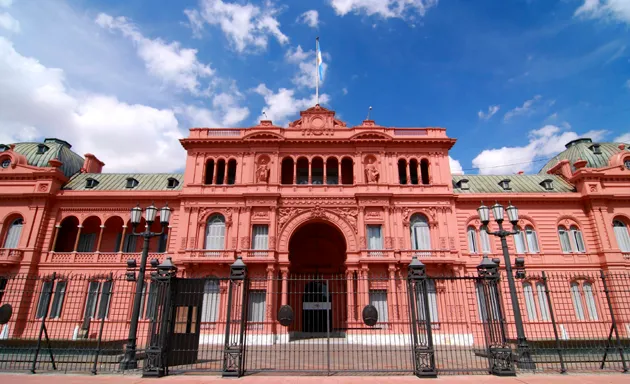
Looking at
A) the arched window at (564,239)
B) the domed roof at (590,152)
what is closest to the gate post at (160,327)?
the arched window at (564,239)

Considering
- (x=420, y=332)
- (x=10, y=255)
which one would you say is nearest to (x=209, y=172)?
(x=10, y=255)

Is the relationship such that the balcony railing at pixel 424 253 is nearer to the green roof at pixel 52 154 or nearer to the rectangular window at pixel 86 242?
the rectangular window at pixel 86 242

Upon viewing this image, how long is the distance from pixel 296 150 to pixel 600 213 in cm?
2388

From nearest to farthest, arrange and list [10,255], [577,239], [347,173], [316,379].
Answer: [316,379], [10,255], [577,239], [347,173]

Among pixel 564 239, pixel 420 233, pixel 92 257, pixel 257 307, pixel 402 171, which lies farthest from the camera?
pixel 402 171

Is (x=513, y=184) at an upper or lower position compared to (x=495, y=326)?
upper

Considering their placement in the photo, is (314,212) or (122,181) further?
(122,181)

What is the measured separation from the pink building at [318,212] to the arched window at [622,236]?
8 cm

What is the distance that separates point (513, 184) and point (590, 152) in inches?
289

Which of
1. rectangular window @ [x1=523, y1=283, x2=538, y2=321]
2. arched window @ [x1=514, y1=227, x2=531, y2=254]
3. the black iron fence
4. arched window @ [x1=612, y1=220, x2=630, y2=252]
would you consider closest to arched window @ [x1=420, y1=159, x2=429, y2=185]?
arched window @ [x1=514, y1=227, x2=531, y2=254]

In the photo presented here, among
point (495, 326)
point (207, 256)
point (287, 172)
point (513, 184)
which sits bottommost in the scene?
point (495, 326)

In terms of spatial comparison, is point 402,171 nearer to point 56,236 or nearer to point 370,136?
point 370,136

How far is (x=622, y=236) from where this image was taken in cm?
2603

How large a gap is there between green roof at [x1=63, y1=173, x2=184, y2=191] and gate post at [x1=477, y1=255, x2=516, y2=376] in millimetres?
24296
